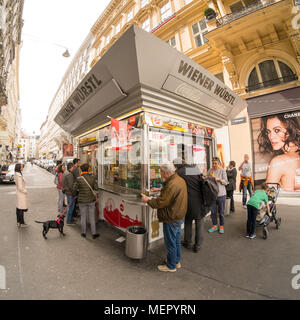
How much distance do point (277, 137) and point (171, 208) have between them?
8.32 metres

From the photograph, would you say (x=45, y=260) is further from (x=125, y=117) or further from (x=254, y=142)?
(x=254, y=142)

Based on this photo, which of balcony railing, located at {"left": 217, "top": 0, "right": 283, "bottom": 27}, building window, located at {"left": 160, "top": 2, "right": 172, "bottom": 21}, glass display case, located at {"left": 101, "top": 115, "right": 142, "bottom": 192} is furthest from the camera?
building window, located at {"left": 160, "top": 2, "right": 172, "bottom": 21}

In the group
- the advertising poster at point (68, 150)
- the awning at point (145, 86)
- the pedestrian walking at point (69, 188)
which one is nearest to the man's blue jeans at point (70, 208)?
the pedestrian walking at point (69, 188)

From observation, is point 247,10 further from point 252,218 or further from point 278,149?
point 252,218

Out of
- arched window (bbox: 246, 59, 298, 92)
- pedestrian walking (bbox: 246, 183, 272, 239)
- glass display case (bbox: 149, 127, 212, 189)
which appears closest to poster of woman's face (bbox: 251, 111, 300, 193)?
arched window (bbox: 246, 59, 298, 92)

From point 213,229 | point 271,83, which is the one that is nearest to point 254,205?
point 213,229

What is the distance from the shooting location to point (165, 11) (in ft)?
41.2

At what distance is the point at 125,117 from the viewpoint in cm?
425

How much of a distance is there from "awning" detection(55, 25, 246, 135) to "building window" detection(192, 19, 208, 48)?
7.05 m

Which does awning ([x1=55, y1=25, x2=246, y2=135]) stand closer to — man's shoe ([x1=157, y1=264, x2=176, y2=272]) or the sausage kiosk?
the sausage kiosk

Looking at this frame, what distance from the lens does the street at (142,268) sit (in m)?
2.34

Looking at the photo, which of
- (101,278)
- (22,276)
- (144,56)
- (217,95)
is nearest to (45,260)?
(22,276)

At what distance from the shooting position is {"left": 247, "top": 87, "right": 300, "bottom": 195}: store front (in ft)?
25.7

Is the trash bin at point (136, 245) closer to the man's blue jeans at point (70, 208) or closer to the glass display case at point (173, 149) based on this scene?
the glass display case at point (173, 149)
